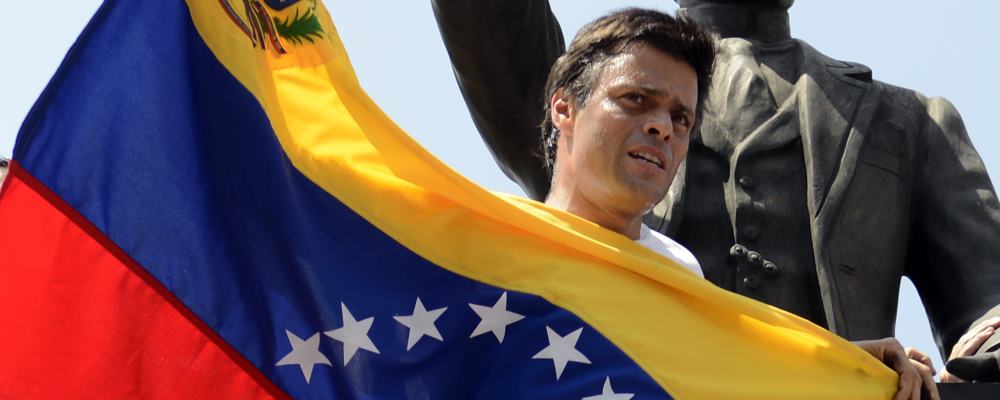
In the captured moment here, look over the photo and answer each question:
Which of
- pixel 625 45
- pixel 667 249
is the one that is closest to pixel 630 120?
pixel 625 45

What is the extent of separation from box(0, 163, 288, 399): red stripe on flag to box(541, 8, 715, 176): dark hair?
1117 millimetres

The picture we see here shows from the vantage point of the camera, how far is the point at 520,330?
24.4 ft

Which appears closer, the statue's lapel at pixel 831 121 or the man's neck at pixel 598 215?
the man's neck at pixel 598 215

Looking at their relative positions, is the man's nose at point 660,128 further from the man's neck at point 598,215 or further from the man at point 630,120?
the man's neck at point 598,215

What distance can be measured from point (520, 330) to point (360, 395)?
1.34 feet

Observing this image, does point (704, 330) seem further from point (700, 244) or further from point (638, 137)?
point (700, 244)

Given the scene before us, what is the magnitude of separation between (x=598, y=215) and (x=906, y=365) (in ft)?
2.74

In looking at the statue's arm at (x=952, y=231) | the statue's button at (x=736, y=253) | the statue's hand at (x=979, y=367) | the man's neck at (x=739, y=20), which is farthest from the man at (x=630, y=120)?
the man's neck at (x=739, y=20)

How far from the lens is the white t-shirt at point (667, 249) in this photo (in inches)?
307

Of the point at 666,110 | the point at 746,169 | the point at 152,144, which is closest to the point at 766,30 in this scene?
the point at 746,169

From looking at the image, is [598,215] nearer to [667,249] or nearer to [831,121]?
[667,249]

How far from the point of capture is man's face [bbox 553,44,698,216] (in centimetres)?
763

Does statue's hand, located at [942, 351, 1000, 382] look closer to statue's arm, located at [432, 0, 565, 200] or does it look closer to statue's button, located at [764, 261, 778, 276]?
statue's button, located at [764, 261, 778, 276]

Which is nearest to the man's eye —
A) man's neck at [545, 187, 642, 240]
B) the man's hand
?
man's neck at [545, 187, 642, 240]
